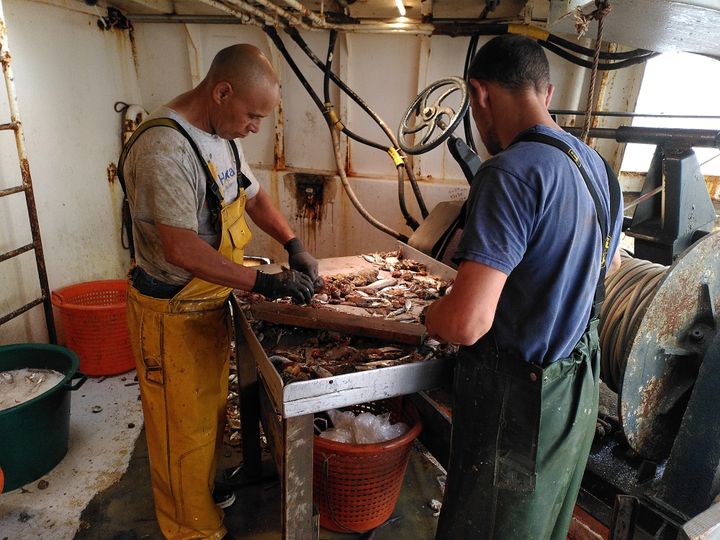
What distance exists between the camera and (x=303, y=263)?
2.33 m

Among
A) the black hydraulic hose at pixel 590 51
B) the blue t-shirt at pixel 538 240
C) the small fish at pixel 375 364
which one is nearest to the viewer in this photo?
the blue t-shirt at pixel 538 240

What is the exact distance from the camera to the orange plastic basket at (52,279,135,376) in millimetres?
3375

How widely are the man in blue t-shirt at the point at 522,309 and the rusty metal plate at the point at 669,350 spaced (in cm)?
34

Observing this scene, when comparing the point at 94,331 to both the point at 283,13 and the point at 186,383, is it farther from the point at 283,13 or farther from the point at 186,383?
the point at 283,13

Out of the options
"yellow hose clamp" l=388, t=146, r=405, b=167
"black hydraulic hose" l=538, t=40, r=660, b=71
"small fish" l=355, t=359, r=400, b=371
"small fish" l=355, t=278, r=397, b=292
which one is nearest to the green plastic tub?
"small fish" l=355, t=278, r=397, b=292

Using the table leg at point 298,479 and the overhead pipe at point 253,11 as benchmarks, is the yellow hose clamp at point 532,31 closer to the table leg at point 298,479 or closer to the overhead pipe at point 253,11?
the overhead pipe at point 253,11

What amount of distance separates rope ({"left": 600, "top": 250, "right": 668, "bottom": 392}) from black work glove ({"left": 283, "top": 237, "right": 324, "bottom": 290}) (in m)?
1.40

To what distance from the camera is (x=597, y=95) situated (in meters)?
3.91

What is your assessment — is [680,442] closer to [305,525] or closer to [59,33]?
[305,525]

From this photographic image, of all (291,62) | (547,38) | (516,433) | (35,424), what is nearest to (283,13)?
(291,62)

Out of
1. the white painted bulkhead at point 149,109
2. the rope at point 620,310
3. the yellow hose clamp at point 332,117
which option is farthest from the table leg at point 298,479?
the yellow hose clamp at point 332,117

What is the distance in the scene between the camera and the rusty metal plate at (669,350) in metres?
1.82

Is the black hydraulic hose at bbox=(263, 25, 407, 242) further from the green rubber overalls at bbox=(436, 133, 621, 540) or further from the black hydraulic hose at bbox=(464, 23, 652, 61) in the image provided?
the green rubber overalls at bbox=(436, 133, 621, 540)

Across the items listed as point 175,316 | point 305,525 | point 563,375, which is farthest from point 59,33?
point 563,375
